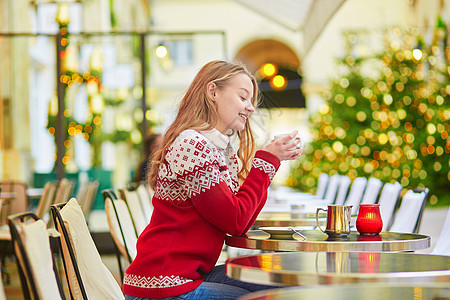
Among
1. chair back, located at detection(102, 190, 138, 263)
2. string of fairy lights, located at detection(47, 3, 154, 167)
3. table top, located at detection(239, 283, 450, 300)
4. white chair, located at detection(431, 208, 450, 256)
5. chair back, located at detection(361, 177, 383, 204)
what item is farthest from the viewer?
string of fairy lights, located at detection(47, 3, 154, 167)

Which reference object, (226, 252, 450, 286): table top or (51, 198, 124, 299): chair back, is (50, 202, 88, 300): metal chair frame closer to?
(51, 198, 124, 299): chair back

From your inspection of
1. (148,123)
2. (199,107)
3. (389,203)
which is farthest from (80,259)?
(148,123)

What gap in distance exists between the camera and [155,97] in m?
9.80

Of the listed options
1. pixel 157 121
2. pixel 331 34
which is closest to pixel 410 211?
pixel 157 121

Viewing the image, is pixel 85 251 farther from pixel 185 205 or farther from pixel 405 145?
pixel 405 145

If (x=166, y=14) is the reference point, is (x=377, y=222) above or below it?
below

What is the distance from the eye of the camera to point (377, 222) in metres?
2.25

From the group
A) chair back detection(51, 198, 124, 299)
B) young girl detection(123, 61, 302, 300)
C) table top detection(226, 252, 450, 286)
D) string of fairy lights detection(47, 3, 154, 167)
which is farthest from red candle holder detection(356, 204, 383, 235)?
string of fairy lights detection(47, 3, 154, 167)

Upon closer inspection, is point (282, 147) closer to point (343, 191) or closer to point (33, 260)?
point (33, 260)

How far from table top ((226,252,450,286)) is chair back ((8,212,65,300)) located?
0.40 metres

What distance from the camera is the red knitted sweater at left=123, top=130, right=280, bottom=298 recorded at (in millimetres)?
1967

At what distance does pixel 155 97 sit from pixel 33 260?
8.46m

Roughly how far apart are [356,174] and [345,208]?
27.0ft

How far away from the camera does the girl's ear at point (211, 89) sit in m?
2.28
